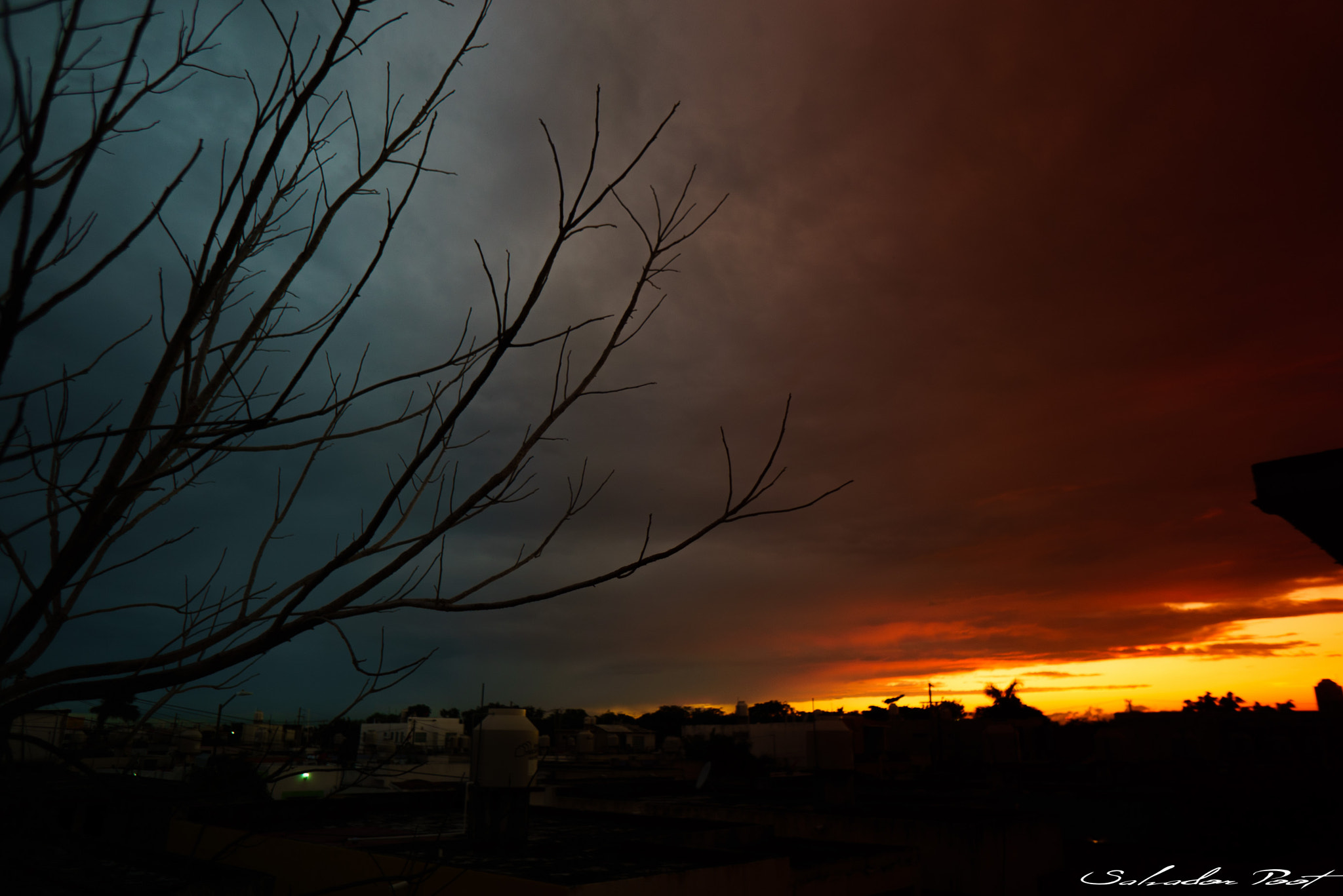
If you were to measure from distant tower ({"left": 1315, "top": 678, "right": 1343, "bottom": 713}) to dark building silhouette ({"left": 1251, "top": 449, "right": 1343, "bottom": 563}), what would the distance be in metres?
54.3

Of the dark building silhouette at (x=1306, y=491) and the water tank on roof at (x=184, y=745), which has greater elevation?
the dark building silhouette at (x=1306, y=491)

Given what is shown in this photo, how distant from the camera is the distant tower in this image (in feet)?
158

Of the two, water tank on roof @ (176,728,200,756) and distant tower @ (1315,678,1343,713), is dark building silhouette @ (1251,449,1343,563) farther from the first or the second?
distant tower @ (1315,678,1343,713)

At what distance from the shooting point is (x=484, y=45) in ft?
10.9

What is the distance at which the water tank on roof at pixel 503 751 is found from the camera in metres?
→ 13.7

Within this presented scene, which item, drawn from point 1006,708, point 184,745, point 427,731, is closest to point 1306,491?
point 184,745

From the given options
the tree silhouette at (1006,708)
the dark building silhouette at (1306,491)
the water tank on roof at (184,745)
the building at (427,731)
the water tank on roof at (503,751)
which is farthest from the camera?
the tree silhouette at (1006,708)

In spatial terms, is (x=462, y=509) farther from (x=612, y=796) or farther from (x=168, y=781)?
(x=612, y=796)

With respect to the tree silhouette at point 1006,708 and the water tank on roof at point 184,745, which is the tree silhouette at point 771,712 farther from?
the water tank on roof at point 184,745

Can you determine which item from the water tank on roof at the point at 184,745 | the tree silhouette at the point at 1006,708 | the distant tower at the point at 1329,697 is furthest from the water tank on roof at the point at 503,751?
the tree silhouette at the point at 1006,708

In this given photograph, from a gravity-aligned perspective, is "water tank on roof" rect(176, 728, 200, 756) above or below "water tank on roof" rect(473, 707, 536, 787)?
above

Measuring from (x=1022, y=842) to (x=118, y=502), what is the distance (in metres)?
26.8

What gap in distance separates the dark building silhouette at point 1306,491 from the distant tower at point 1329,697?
54.3 metres

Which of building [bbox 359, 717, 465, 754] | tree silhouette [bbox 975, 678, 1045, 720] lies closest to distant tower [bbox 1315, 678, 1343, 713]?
tree silhouette [bbox 975, 678, 1045, 720]
